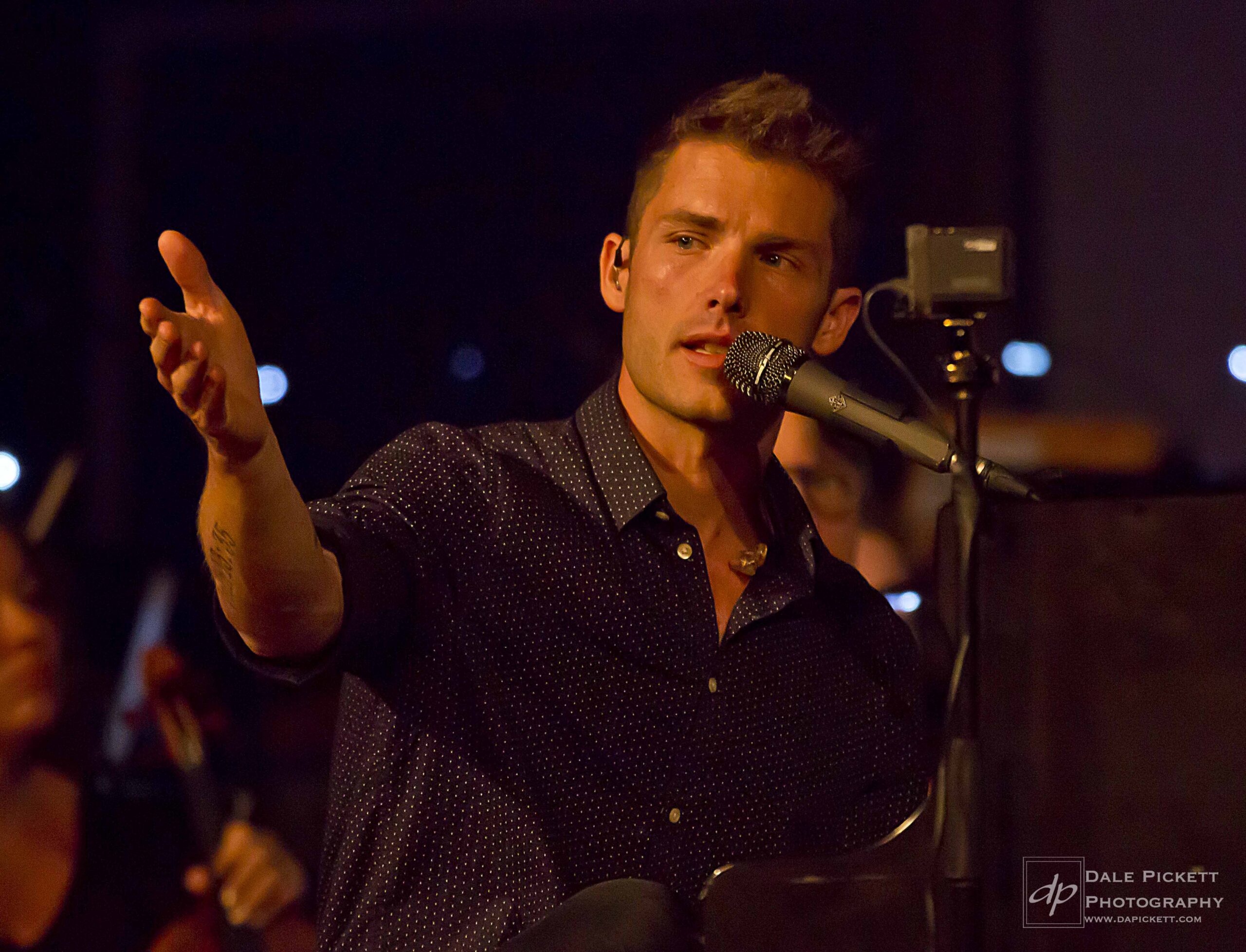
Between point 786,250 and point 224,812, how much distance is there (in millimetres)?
1807

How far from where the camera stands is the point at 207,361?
982mm

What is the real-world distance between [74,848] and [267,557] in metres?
1.67

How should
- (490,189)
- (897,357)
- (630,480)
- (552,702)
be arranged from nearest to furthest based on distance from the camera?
(897,357)
(552,702)
(630,480)
(490,189)

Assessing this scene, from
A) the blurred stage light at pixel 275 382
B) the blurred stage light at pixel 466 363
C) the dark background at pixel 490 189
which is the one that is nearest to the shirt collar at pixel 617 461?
the blurred stage light at pixel 275 382

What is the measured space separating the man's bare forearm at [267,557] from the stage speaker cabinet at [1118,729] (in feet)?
1.95

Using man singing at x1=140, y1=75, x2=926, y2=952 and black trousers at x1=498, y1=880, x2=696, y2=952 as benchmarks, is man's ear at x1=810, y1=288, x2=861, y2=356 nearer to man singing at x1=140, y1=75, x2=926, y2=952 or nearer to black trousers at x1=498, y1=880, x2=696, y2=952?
man singing at x1=140, y1=75, x2=926, y2=952

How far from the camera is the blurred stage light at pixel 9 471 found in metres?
3.10

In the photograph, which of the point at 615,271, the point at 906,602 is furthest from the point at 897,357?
the point at 906,602

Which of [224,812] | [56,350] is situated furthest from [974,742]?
[56,350]

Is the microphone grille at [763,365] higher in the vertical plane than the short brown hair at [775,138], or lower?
lower

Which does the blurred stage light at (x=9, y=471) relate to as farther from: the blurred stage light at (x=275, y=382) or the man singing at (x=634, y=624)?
the man singing at (x=634, y=624)

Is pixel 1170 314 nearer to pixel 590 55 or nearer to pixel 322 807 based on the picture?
pixel 590 55

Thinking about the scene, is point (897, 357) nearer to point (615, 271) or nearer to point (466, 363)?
point (615, 271)

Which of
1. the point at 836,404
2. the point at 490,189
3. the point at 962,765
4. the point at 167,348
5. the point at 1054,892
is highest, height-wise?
the point at 490,189
